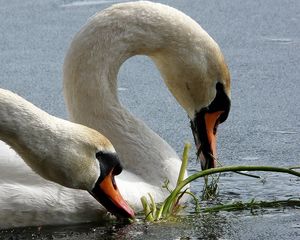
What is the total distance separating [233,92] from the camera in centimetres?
744

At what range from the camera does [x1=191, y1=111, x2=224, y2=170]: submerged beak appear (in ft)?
19.7

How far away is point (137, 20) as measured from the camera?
5902 millimetres

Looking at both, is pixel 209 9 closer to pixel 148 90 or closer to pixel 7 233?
pixel 148 90

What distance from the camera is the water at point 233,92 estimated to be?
511cm

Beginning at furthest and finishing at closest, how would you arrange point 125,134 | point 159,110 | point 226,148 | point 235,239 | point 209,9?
1. point 209,9
2. point 159,110
3. point 226,148
4. point 125,134
5. point 235,239

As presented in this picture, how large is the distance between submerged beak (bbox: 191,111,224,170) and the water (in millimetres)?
149

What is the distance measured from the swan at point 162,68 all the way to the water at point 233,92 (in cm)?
30

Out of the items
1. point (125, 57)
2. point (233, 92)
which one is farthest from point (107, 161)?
point (233, 92)

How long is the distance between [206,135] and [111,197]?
1.10m

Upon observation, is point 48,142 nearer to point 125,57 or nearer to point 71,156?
point 71,156

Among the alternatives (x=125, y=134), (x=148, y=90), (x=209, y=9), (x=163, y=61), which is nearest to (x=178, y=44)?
(x=163, y=61)

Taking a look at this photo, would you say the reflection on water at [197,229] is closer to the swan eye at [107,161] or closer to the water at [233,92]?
the water at [233,92]

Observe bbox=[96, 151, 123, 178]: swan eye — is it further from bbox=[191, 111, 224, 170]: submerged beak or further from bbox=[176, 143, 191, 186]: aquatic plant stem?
bbox=[191, 111, 224, 170]: submerged beak

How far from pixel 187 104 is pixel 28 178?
1.21 m
